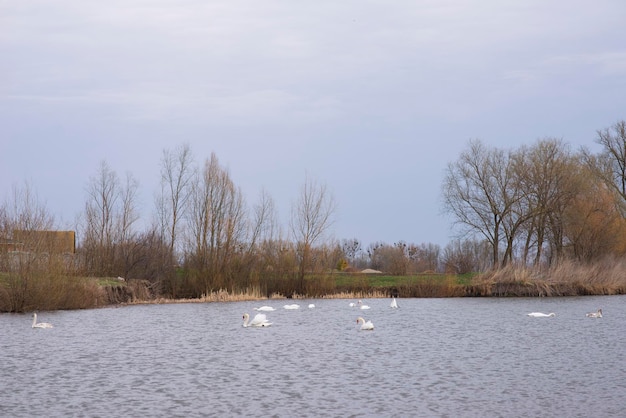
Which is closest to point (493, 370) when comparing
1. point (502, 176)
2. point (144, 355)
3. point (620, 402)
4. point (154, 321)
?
point (620, 402)

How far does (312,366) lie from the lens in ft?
54.3

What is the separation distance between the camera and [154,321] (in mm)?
27266

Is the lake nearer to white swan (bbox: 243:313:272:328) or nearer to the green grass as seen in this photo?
white swan (bbox: 243:313:272:328)

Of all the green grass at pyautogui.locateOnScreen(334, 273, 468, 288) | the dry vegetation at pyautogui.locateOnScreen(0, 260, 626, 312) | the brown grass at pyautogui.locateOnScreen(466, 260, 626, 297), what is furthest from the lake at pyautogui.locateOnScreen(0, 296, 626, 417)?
the green grass at pyautogui.locateOnScreen(334, 273, 468, 288)

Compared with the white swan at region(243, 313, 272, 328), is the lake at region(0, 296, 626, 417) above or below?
below

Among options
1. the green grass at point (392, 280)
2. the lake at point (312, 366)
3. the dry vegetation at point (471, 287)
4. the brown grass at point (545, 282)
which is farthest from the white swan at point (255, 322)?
the brown grass at point (545, 282)

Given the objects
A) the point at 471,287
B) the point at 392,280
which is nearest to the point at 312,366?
the point at 471,287

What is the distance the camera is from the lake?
12109mm

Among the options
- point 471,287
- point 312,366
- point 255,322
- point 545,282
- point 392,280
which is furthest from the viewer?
point 392,280

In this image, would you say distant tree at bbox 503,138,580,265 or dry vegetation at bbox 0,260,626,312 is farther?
distant tree at bbox 503,138,580,265

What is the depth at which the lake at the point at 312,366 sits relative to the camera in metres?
12.1

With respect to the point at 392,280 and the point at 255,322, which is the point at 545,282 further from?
the point at 255,322

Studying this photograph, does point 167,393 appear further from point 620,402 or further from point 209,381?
point 620,402

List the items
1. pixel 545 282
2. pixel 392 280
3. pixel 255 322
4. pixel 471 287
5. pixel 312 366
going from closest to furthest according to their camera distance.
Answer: pixel 312 366 → pixel 255 322 → pixel 545 282 → pixel 471 287 → pixel 392 280
